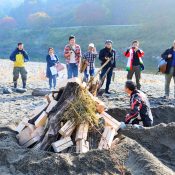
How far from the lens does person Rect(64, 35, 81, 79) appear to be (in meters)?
12.4

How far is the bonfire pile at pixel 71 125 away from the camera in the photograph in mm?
6395

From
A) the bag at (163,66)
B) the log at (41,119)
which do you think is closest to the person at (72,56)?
the bag at (163,66)

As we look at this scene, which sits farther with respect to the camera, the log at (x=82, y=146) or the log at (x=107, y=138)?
the log at (x=107, y=138)

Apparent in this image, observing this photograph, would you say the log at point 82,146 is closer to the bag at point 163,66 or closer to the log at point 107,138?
the log at point 107,138

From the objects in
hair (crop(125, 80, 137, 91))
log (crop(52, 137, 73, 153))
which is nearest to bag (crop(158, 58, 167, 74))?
hair (crop(125, 80, 137, 91))

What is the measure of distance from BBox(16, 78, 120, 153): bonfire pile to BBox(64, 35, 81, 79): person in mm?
5435

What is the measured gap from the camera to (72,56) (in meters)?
12.6

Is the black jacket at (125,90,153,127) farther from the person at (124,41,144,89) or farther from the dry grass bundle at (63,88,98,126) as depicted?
the person at (124,41,144,89)

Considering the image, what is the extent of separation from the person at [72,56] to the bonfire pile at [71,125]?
544cm

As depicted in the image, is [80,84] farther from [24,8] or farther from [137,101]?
[24,8]

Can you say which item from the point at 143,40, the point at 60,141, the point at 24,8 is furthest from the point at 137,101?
the point at 24,8

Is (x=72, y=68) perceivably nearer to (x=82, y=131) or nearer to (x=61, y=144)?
(x=82, y=131)

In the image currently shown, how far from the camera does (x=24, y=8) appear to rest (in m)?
118

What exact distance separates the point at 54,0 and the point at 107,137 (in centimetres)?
12756
